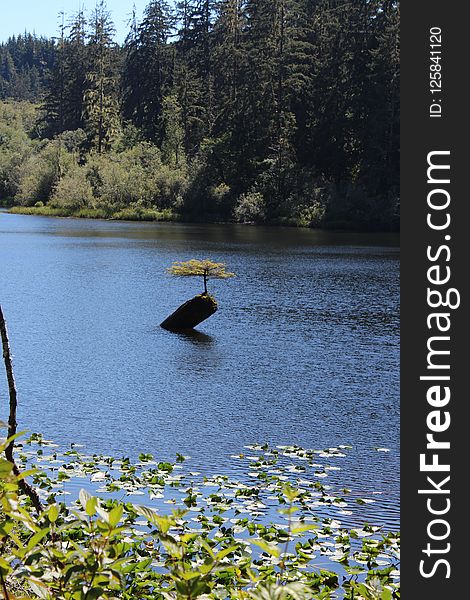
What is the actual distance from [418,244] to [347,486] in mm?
5784

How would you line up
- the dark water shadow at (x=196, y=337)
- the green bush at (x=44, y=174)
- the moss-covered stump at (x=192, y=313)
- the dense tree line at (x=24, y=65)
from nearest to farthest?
the dark water shadow at (x=196, y=337) → the moss-covered stump at (x=192, y=313) → the green bush at (x=44, y=174) → the dense tree line at (x=24, y=65)

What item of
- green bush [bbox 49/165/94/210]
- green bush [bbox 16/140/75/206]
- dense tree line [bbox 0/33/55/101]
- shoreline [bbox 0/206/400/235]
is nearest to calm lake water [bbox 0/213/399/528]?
shoreline [bbox 0/206/400/235]

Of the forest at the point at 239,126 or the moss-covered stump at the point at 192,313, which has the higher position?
the forest at the point at 239,126

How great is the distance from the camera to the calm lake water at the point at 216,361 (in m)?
12.0

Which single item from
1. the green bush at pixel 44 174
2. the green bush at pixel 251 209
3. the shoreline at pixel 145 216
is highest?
the green bush at pixel 44 174

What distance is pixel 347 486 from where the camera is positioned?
10109 mm

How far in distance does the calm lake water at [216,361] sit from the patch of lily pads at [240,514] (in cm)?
38

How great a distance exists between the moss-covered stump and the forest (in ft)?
131

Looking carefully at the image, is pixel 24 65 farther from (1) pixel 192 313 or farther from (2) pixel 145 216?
(1) pixel 192 313

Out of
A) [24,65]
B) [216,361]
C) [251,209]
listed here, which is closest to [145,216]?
[251,209]

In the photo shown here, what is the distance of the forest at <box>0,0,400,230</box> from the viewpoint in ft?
204

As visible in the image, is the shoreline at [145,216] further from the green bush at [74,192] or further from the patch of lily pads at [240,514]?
the patch of lily pads at [240,514]

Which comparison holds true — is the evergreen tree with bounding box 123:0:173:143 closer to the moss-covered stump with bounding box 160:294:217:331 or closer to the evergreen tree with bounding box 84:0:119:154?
the evergreen tree with bounding box 84:0:119:154

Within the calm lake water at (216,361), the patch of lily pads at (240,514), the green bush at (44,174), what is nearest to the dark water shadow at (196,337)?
the calm lake water at (216,361)
